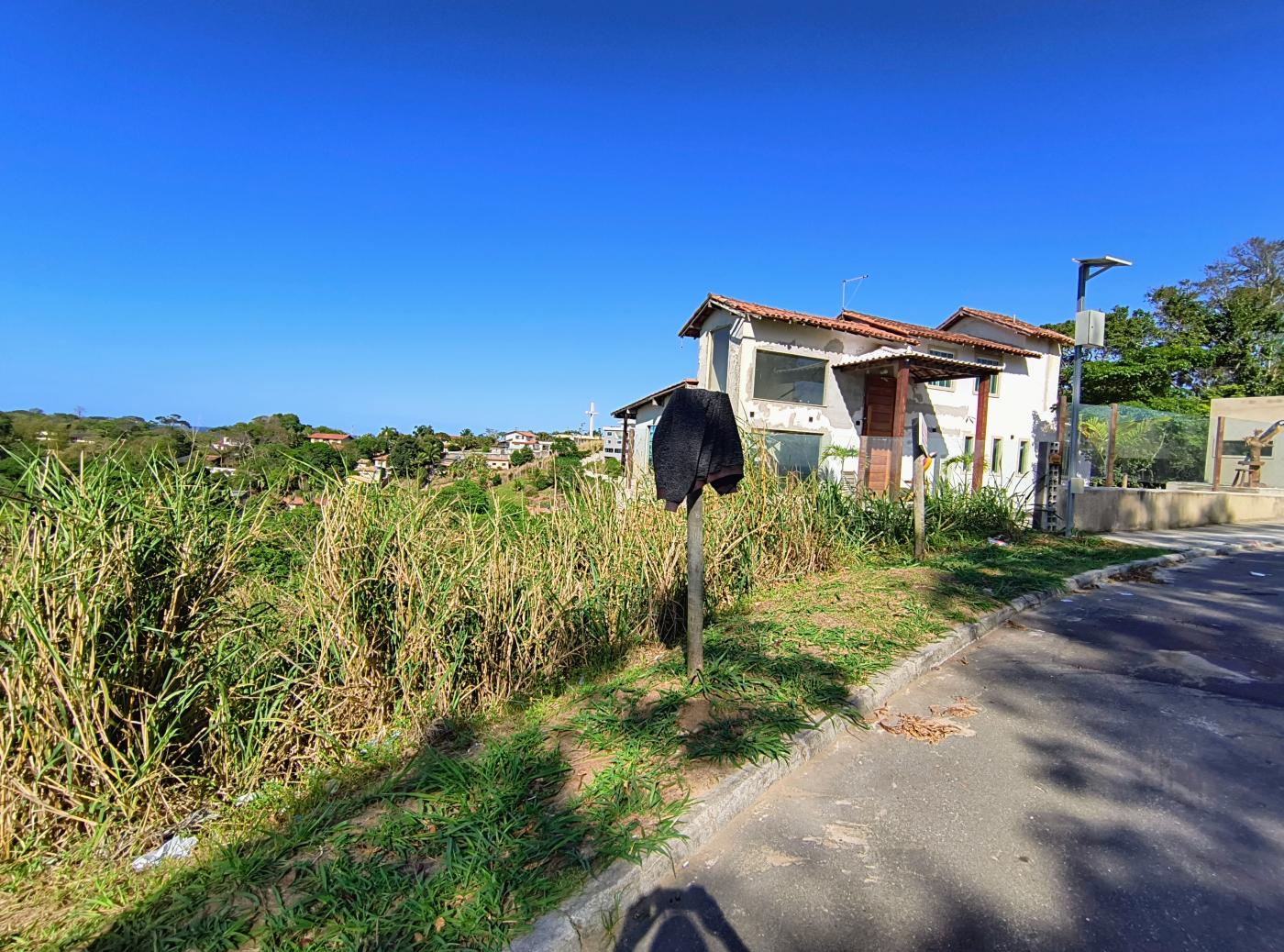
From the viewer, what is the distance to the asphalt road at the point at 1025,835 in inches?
87.4

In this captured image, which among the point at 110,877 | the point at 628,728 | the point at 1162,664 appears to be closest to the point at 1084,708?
the point at 1162,664

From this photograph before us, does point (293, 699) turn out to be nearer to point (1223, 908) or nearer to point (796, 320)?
point (1223, 908)

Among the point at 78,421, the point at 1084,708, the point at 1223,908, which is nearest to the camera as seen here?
the point at 1223,908

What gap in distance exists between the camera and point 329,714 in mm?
3322

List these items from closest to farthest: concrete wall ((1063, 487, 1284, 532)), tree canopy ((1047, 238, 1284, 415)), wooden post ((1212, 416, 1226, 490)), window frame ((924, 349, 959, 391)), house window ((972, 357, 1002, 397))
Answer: concrete wall ((1063, 487, 1284, 532)) < wooden post ((1212, 416, 1226, 490)) < window frame ((924, 349, 959, 391)) < house window ((972, 357, 1002, 397)) < tree canopy ((1047, 238, 1284, 415))

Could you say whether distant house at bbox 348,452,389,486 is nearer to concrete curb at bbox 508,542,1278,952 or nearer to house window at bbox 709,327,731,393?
concrete curb at bbox 508,542,1278,952

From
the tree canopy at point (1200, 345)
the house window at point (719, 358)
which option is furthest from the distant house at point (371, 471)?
the tree canopy at point (1200, 345)

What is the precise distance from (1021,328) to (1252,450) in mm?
6700

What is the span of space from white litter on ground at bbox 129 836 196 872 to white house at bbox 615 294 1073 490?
42.1ft

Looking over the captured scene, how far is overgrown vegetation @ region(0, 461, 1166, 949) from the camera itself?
7.36 feet

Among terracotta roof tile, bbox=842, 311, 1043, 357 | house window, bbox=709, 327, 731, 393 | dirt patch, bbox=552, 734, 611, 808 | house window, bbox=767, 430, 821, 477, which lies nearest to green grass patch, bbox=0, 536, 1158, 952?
dirt patch, bbox=552, 734, 611, 808

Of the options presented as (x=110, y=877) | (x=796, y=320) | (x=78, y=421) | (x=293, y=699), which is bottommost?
(x=110, y=877)

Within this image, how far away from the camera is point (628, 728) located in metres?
3.40

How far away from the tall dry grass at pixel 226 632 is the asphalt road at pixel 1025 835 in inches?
73.2
